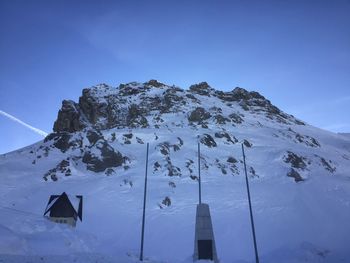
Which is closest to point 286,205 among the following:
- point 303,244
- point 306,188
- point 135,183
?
point 306,188

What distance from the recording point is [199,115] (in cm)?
10412

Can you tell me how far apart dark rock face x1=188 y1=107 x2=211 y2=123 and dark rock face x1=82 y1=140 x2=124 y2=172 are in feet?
108

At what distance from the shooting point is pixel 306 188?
2552 inches

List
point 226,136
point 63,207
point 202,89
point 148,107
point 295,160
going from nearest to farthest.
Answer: point 63,207 < point 295,160 < point 226,136 < point 148,107 < point 202,89

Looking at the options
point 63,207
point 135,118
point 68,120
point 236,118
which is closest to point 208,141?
point 236,118

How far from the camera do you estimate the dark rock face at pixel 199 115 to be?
102 metres

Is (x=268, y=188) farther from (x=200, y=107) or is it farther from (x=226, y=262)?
(x=200, y=107)

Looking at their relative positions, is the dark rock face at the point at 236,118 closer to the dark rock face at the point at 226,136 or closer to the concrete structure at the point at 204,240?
the dark rock face at the point at 226,136

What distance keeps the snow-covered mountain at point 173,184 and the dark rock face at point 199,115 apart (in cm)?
48

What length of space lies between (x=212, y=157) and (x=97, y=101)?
47.5m

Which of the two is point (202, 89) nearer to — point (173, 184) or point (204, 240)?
point (173, 184)

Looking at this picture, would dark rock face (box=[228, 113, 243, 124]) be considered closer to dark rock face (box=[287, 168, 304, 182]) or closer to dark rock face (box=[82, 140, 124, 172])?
dark rock face (box=[287, 168, 304, 182])

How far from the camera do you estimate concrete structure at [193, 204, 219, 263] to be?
33.4 meters

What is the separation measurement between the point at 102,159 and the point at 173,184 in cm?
1660
